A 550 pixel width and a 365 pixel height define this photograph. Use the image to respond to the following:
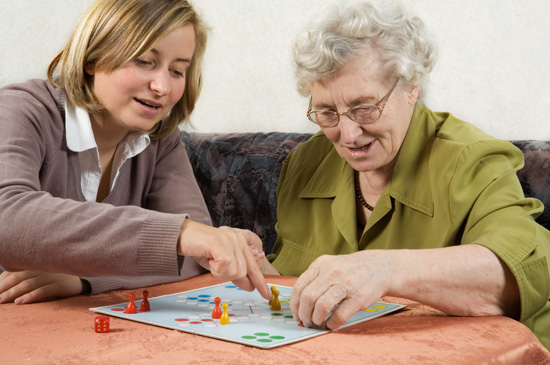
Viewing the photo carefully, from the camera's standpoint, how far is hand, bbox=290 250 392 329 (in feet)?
3.63

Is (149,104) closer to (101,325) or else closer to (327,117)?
(327,117)

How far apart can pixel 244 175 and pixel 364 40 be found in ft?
3.30

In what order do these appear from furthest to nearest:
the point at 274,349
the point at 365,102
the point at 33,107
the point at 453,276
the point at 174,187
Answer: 1. the point at 174,187
2. the point at 365,102
3. the point at 33,107
4. the point at 453,276
5. the point at 274,349

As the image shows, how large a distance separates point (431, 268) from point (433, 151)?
0.48 m

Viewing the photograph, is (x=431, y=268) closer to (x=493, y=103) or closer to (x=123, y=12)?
(x=123, y=12)

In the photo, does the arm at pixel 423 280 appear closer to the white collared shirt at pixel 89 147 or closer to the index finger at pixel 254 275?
the index finger at pixel 254 275

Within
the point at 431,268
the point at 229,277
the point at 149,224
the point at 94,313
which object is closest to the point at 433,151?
the point at 431,268

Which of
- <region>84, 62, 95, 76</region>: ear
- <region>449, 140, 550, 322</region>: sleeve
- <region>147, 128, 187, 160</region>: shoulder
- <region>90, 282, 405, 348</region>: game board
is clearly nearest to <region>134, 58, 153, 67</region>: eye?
<region>84, 62, 95, 76</region>: ear

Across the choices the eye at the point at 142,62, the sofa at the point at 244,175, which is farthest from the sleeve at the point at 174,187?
the sofa at the point at 244,175

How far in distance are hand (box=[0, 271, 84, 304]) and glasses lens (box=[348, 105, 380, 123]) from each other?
0.80 meters

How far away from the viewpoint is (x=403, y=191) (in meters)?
1.63

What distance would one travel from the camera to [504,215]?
137 centimetres

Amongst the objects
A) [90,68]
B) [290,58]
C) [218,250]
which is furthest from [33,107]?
[290,58]

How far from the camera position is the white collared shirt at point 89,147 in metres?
1.58
